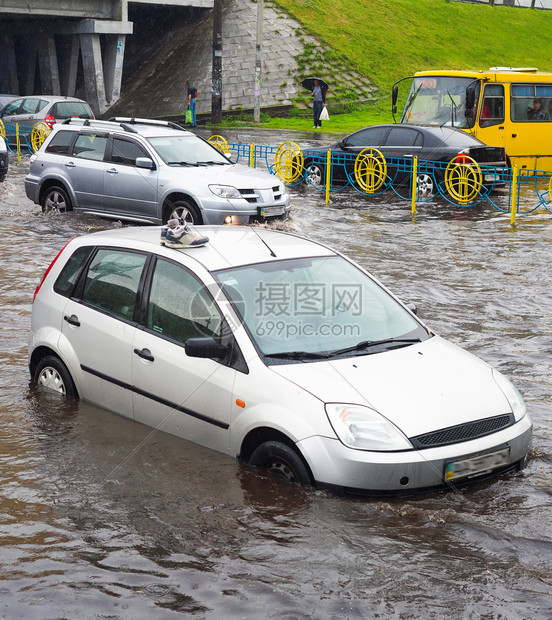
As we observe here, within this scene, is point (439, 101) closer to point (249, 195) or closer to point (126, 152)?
point (249, 195)

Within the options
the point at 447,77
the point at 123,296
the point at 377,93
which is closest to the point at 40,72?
the point at 377,93

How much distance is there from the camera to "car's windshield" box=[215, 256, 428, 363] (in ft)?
17.8

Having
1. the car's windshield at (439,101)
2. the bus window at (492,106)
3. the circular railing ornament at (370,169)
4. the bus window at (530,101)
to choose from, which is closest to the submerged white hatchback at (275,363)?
the circular railing ornament at (370,169)

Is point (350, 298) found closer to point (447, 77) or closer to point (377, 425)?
point (377, 425)

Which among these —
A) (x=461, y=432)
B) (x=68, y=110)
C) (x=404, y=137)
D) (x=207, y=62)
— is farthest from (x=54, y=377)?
(x=207, y=62)

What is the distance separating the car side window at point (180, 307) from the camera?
18.1 ft

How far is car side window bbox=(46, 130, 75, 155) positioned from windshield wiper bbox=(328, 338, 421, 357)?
1052 centimetres

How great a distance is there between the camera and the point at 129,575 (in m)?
4.34

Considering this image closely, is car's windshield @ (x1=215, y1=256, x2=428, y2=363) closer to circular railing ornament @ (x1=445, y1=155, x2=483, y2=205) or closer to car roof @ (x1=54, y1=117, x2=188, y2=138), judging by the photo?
car roof @ (x1=54, y1=117, x2=188, y2=138)

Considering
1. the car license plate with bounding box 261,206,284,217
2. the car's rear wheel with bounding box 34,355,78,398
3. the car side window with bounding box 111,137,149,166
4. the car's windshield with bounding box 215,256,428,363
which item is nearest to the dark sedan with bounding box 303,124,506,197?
the car license plate with bounding box 261,206,284,217

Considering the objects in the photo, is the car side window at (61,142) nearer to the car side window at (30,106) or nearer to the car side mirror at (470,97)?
the car side mirror at (470,97)

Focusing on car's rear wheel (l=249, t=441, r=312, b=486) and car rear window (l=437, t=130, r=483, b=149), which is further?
car rear window (l=437, t=130, r=483, b=149)

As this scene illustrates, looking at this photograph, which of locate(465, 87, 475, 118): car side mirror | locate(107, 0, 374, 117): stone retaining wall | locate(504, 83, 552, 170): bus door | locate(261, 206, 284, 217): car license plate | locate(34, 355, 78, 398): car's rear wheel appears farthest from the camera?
locate(107, 0, 374, 117): stone retaining wall

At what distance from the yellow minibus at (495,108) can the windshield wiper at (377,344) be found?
1536 centimetres
